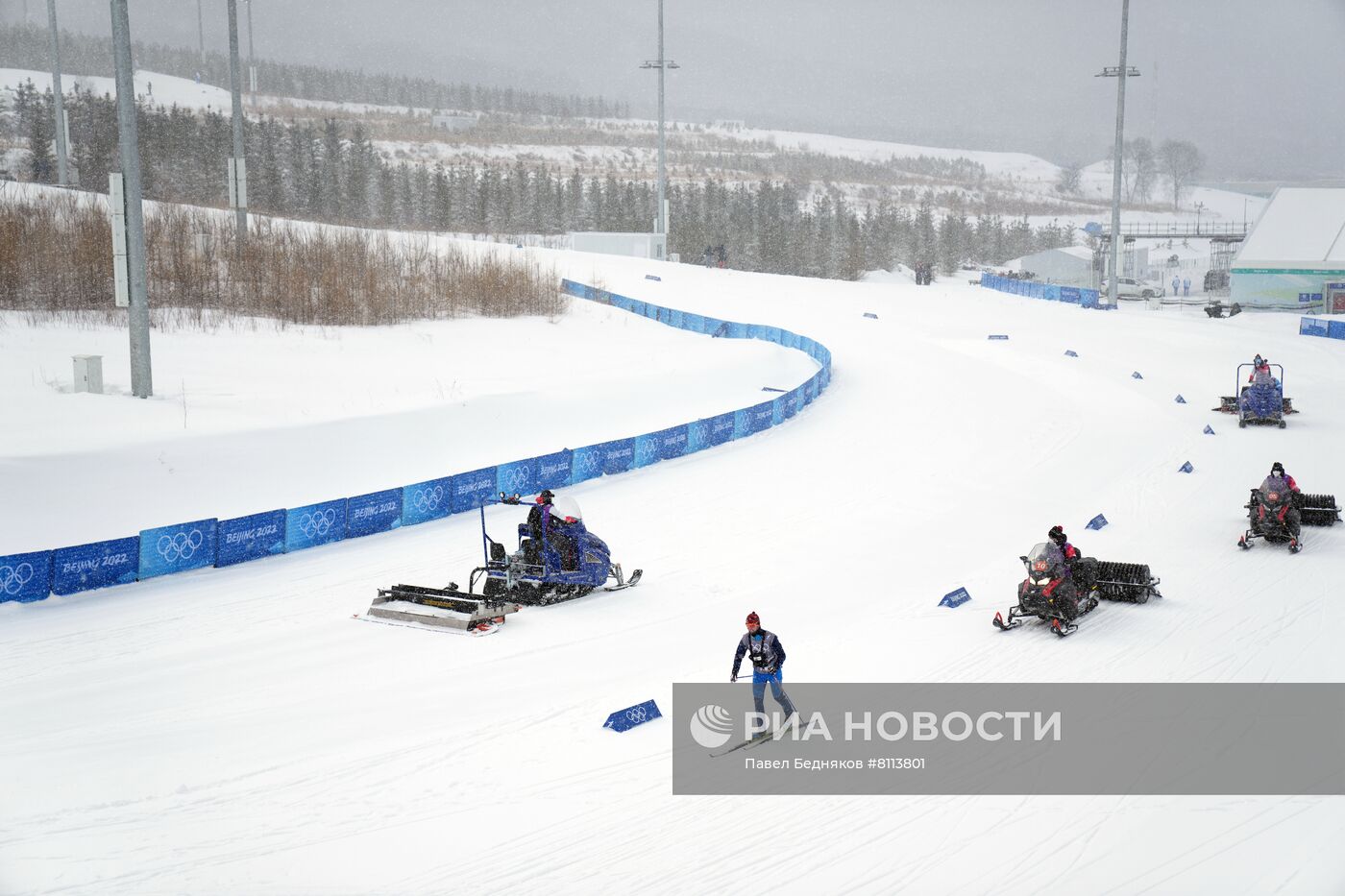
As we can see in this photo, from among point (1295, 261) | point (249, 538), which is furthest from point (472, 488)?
point (1295, 261)

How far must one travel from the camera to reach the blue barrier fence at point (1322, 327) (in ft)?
147

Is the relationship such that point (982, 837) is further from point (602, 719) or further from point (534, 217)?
point (534, 217)

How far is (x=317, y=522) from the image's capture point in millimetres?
18719

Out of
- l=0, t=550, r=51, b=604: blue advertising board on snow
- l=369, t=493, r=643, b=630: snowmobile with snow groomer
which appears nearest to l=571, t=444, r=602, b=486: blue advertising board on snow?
l=369, t=493, r=643, b=630: snowmobile with snow groomer

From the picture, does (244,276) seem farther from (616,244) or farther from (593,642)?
(616,244)

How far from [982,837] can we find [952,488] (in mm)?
14220

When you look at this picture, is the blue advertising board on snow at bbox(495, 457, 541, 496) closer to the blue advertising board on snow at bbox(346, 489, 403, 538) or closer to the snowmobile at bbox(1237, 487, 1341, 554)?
the blue advertising board on snow at bbox(346, 489, 403, 538)

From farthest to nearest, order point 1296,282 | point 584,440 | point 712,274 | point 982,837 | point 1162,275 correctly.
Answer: point 1162,275 → point 712,274 → point 1296,282 → point 584,440 → point 982,837

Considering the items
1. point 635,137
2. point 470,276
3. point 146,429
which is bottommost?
point 146,429

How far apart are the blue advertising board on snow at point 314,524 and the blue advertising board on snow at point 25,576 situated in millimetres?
3753

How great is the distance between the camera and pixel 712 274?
61.9 m

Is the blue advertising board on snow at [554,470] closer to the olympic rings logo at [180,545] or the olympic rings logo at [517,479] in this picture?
the olympic rings logo at [517,479]

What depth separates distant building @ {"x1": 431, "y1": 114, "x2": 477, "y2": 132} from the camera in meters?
153

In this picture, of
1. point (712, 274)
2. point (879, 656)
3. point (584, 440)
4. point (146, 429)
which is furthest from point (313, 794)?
point (712, 274)
